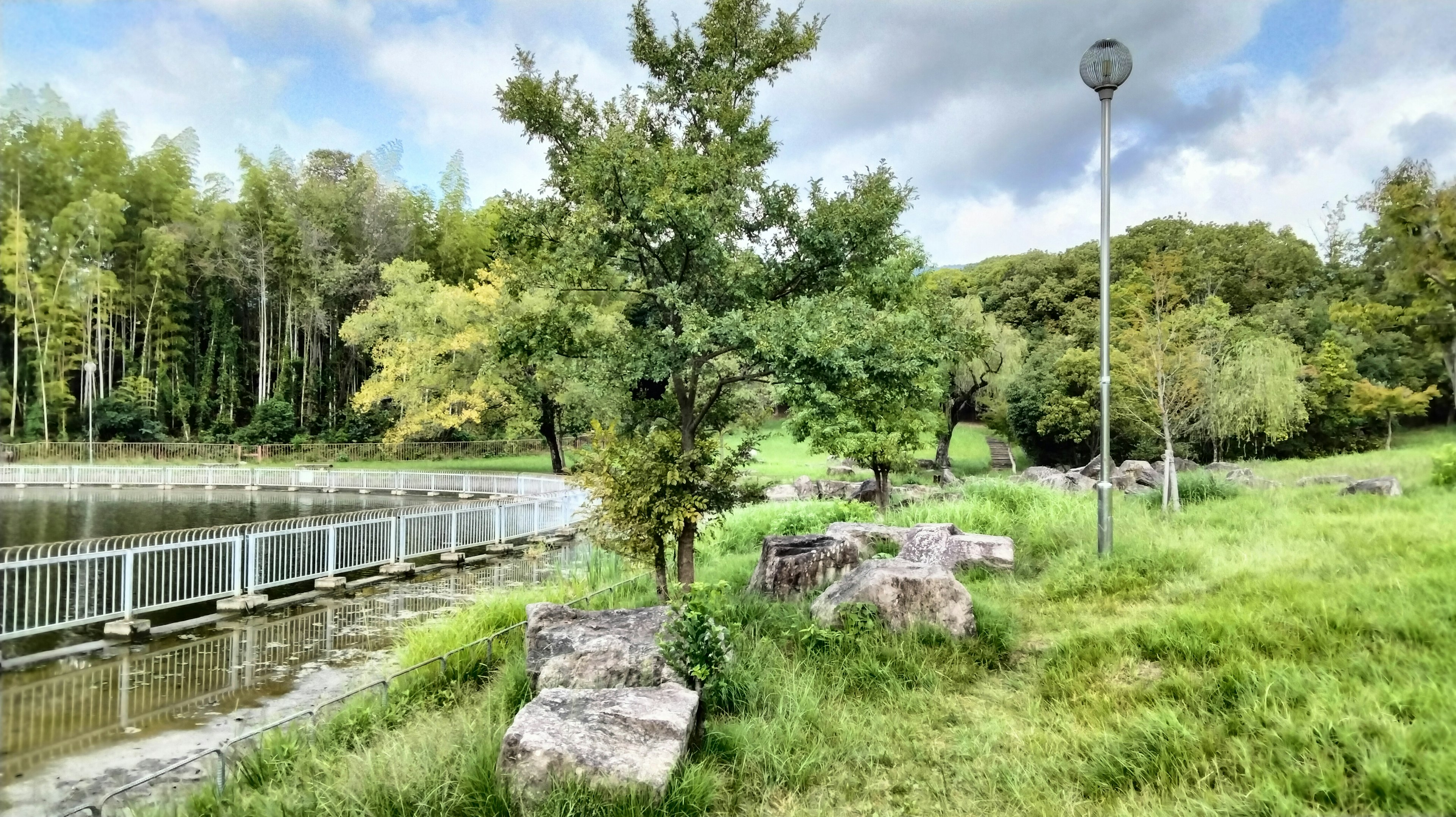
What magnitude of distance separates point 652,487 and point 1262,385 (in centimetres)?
1309

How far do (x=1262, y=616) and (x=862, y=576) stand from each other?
2139 mm

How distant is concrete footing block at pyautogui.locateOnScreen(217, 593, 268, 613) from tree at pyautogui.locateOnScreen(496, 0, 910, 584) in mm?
4497

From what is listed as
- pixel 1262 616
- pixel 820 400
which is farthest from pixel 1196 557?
pixel 820 400

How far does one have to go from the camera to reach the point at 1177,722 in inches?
112

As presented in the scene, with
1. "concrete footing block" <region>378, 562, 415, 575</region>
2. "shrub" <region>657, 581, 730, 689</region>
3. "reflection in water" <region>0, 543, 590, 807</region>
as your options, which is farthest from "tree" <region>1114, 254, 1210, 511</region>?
"concrete footing block" <region>378, 562, 415, 575</region>

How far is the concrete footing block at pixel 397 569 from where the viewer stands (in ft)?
33.3

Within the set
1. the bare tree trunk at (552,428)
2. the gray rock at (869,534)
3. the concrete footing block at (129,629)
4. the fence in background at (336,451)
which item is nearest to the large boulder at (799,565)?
the gray rock at (869,534)

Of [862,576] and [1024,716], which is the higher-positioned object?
[862,576]

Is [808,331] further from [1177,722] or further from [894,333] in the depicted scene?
[1177,722]

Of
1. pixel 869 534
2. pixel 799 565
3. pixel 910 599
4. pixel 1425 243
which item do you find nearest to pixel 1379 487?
pixel 1425 243

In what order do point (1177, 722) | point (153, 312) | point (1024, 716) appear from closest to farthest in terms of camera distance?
point (1177, 722)
point (1024, 716)
point (153, 312)

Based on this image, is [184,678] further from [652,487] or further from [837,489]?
[837,489]

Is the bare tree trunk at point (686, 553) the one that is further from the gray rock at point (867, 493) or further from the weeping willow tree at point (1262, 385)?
the weeping willow tree at point (1262, 385)

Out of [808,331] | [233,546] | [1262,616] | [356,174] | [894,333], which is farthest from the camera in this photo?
[356,174]
